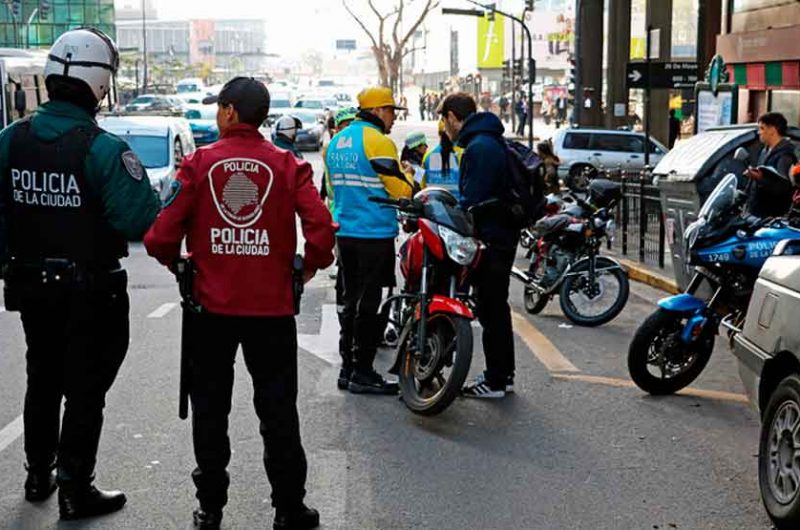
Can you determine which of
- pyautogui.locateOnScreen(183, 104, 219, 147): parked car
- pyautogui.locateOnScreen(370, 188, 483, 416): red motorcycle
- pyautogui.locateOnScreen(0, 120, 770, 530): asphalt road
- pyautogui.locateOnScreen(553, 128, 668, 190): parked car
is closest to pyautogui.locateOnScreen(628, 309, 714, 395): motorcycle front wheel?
pyautogui.locateOnScreen(0, 120, 770, 530): asphalt road

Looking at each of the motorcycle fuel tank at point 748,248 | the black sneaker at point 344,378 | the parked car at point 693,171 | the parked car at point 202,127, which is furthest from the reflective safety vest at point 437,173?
the parked car at point 202,127

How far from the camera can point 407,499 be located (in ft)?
18.7

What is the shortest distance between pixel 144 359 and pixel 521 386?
264 cm

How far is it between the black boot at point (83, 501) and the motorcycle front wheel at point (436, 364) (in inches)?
83.5

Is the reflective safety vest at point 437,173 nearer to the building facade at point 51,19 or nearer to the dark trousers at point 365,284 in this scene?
the dark trousers at point 365,284

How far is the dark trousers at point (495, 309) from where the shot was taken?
25.0ft

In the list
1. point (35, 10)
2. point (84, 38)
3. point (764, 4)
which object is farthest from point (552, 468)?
point (35, 10)

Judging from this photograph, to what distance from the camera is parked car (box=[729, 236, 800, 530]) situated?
510cm

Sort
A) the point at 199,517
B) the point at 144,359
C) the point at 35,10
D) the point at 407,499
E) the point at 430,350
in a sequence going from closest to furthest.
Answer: the point at 199,517 → the point at 407,499 → the point at 430,350 → the point at 144,359 → the point at 35,10

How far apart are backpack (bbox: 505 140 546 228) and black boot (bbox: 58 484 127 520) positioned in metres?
3.12

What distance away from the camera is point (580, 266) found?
10.8 metres

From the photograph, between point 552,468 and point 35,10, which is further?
point 35,10

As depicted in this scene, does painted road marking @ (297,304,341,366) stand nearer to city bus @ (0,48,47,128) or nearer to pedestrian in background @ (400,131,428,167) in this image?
pedestrian in background @ (400,131,428,167)

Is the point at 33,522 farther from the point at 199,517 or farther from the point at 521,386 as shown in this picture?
the point at 521,386
